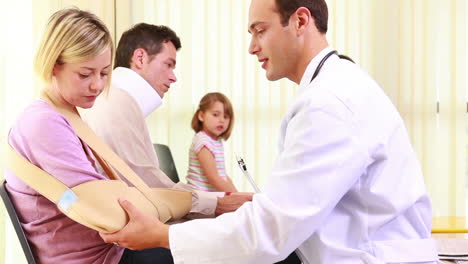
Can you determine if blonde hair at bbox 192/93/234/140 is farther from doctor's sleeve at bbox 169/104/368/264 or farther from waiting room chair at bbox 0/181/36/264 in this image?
doctor's sleeve at bbox 169/104/368/264

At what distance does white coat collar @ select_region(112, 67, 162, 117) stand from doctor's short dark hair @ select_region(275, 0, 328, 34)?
80cm

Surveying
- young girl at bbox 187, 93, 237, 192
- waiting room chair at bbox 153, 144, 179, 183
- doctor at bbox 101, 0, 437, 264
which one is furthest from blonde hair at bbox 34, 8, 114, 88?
young girl at bbox 187, 93, 237, 192

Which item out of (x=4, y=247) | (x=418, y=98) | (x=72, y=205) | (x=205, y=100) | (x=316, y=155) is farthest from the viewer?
(x=418, y=98)

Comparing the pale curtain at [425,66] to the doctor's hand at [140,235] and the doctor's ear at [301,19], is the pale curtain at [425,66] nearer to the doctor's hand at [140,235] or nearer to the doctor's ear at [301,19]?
the doctor's ear at [301,19]

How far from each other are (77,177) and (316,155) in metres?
0.52

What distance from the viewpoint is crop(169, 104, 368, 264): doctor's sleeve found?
124 cm

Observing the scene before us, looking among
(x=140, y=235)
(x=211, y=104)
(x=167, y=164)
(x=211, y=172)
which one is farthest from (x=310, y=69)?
(x=211, y=104)

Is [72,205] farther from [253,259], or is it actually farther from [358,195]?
[358,195]

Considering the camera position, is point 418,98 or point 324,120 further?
point 418,98

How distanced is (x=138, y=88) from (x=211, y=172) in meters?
1.45

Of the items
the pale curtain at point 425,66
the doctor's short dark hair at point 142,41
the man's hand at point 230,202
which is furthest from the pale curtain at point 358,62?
the man's hand at point 230,202

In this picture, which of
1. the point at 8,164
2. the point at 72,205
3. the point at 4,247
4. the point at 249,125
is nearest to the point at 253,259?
the point at 72,205

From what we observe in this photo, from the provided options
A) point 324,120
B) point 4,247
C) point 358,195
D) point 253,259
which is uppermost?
point 324,120

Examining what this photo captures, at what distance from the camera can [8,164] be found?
4.76 feet
